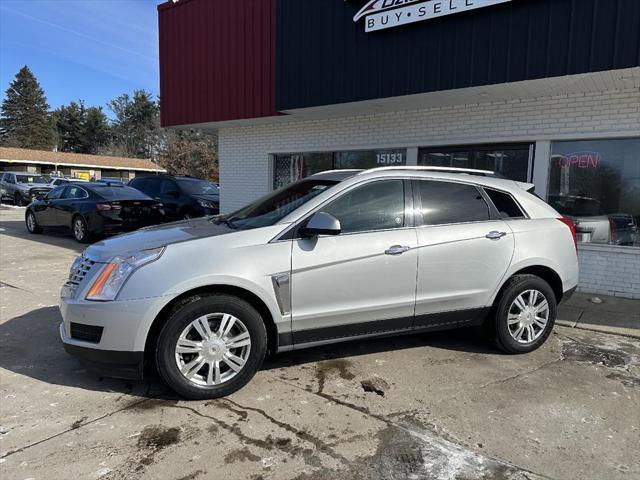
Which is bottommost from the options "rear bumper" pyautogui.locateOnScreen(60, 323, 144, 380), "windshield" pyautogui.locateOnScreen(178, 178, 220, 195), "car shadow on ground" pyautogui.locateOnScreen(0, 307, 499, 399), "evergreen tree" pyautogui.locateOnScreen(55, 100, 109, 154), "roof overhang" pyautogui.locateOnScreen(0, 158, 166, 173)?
"car shadow on ground" pyautogui.locateOnScreen(0, 307, 499, 399)

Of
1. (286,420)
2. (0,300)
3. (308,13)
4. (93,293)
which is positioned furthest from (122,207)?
(286,420)

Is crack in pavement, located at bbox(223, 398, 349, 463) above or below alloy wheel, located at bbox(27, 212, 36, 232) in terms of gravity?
below

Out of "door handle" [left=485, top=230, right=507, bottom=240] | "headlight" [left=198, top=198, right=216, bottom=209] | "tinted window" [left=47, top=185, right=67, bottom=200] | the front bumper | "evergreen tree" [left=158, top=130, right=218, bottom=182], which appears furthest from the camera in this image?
"evergreen tree" [left=158, top=130, right=218, bottom=182]

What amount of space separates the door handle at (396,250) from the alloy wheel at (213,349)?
1.31m

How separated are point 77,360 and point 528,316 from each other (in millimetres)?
4200

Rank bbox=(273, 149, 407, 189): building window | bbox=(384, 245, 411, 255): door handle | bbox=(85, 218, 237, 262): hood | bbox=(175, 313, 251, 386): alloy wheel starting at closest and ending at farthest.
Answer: bbox=(175, 313, 251, 386): alloy wheel → bbox=(85, 218, 237, 262): hood → bbox=(384, 245, 411, 255): door handle → bbox=(273, 149, 407, 189): building window

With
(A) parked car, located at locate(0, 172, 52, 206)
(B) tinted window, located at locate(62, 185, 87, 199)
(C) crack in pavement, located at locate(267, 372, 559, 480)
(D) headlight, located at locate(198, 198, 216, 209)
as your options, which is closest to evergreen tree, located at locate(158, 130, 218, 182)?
(A) parked car, located at locate(0, 172, 52, 206)

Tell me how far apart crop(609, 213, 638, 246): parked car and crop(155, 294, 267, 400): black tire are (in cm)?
584

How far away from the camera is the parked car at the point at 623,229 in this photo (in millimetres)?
6754

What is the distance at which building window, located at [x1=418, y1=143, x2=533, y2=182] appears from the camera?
24.9 feet

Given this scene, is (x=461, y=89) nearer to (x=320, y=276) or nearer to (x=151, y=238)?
(x=320, y=276)

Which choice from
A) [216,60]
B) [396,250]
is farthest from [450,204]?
[216,60]

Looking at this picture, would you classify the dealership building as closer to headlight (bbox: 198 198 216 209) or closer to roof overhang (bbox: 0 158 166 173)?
headlight (bbox: 198 198 216 209)

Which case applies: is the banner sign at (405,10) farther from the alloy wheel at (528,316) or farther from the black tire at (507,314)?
the alloy wheel at (528,316)
